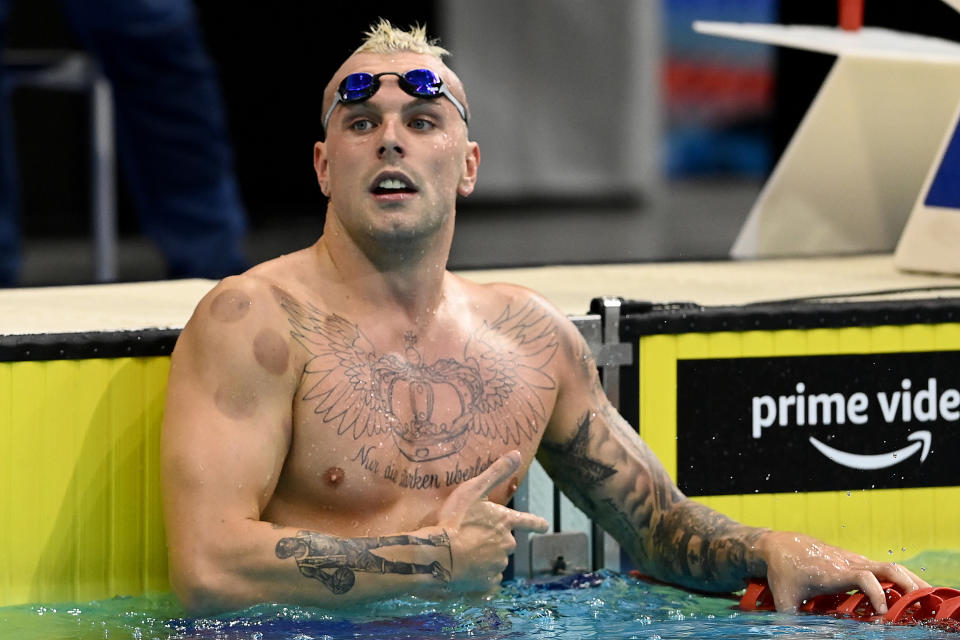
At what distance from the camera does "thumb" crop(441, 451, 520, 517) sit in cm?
307

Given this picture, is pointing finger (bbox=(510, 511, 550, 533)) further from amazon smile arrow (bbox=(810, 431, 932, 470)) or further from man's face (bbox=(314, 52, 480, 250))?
amazon smile arrow (bbox=(810, 431, 932, 470))

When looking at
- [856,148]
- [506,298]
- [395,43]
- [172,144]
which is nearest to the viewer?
[395,43]

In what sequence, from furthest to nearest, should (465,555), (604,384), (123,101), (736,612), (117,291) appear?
(123,101)
(117,291)
(604,384)
(736,612)
(465,555)

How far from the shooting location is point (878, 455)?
387 centimetres

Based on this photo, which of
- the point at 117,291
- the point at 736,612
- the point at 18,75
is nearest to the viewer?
the point at 736,612

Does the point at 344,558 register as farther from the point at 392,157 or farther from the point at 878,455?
the point at 878,455

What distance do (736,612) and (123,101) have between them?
3971 mm

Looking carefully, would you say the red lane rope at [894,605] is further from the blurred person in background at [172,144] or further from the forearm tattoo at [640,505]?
the blurred person in background at [172,144]

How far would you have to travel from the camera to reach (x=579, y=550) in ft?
12.3

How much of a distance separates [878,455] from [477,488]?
1.19 metres

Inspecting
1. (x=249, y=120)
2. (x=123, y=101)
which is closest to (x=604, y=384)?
(x=123, y=101)

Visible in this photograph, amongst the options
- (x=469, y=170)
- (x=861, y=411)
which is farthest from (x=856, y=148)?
(x=469, y=170)

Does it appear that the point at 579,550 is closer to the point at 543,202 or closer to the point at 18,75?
the point at 18,75

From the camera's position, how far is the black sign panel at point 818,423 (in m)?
3.78
